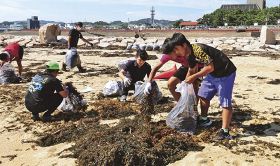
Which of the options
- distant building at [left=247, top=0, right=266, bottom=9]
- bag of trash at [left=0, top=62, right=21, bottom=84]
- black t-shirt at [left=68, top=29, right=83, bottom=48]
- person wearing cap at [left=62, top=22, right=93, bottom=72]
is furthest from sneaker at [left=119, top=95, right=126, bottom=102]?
distant building at [left=247, top=0, right=266, bottom=9]

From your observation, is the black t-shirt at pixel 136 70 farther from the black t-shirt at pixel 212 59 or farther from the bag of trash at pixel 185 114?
the black t-shirt at pixel 212 59

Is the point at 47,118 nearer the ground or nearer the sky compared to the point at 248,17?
nearer the ground

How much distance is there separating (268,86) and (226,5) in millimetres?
141281

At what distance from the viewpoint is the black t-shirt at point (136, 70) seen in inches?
292

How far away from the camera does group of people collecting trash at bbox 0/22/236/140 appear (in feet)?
16.4

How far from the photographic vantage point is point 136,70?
7469mm

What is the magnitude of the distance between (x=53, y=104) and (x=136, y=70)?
171 cm

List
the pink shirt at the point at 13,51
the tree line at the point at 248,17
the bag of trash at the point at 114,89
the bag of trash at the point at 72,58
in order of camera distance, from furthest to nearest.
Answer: the tree line at the point at 248,17 < the bag of trash at the point at 72,58 < the pink shirt at the point at 13,51 < the bag of trash at the point at 114,89

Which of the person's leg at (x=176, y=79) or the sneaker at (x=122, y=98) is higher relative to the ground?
the person's leg at (x=176, y=79)

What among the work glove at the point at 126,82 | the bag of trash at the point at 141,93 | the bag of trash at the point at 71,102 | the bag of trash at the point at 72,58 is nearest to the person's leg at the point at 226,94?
the bag of trash at the point at 141,93

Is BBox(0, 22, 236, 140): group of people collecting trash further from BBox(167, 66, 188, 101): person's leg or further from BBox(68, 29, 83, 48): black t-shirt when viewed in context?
BBox(68, 29, 83, 48): black t-shirt

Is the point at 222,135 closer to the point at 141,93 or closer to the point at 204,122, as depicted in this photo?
the point at 204,122

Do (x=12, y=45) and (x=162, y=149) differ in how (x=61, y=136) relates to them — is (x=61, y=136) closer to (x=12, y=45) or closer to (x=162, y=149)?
(x=162, y=149)

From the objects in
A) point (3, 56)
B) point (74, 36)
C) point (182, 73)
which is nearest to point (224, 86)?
point (182, 73)
